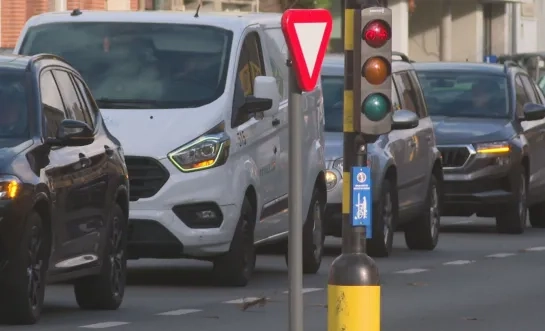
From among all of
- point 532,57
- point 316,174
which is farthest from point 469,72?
point 532,57

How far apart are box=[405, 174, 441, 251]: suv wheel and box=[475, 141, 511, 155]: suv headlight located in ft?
6.13

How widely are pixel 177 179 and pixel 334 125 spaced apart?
4688 mm

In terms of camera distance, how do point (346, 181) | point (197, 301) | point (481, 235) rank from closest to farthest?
point (346, 181)
point (197, 301)
point (481, 235)

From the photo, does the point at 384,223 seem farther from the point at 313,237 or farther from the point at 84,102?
the point at 84,102

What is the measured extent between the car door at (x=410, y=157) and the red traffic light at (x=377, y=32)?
9966mm

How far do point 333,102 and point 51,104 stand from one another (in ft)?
23.8

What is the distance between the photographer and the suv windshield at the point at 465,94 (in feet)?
80.3

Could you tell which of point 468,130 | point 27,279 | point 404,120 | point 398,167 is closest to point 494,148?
point 468,130

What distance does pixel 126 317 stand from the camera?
44.6 ft

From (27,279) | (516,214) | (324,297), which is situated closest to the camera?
(27,279)

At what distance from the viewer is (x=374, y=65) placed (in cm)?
1068

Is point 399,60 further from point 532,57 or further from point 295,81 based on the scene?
point 532,57

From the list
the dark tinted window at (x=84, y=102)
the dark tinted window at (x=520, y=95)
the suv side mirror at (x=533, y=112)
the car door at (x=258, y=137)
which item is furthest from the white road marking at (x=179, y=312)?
the dark tinted window at (x=520, y=95)

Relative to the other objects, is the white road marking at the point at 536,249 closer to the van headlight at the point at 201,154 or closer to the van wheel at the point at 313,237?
the van wheel at the point at 313,237
